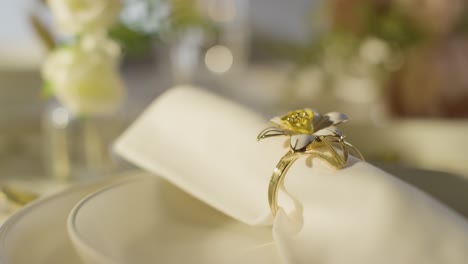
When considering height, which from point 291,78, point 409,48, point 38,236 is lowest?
point 291,78

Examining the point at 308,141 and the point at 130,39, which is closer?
the point at 308,141

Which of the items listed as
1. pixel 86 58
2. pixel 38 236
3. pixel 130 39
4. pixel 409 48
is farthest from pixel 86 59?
pixel 409 48

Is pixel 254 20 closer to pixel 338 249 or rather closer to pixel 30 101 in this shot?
pixel 30 101

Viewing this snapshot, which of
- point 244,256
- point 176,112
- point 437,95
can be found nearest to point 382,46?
point 437,95

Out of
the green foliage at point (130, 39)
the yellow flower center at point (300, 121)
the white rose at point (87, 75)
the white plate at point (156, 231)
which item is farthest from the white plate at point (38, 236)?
the green foliage at point (130, 39)

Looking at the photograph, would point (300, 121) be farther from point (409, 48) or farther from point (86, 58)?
point (409, 48)

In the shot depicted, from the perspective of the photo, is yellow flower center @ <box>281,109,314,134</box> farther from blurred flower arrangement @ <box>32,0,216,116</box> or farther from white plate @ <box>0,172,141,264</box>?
blurred flower arrangement @ <box>32,0,216,116</box>

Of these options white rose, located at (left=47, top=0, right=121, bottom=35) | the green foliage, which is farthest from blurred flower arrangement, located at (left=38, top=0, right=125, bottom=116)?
the green foliage
